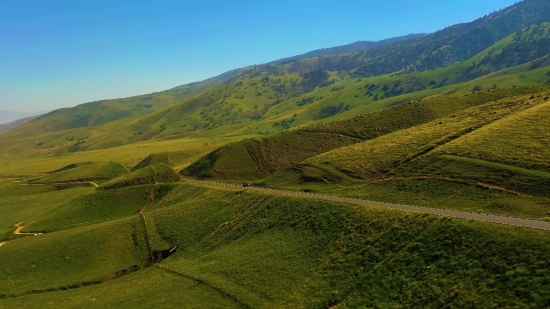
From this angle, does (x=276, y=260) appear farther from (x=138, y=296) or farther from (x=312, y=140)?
(x=312, y=140)

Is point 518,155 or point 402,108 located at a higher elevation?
point 402,108

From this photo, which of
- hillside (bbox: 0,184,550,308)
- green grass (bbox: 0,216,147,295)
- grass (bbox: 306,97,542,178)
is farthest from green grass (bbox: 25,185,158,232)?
grass (bbox: 306,97,542,178)

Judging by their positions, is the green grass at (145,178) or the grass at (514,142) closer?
the grass at (514,142)

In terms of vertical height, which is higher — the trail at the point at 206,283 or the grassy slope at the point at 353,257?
the grassy slope at the point at 353,257

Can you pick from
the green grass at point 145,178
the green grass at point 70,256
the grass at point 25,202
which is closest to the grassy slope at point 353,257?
the green grass at point 70,256

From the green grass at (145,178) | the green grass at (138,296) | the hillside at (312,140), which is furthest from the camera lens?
the hillside at (312,140)

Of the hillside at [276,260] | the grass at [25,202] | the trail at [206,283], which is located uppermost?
the grass at [25,202]

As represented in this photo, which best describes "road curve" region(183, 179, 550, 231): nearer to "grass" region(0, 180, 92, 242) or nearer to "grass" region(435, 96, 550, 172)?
"grass" region(435, 96, 550, 172)

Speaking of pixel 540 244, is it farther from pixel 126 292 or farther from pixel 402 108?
pixel 402 108

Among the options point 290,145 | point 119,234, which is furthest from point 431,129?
point 119,234

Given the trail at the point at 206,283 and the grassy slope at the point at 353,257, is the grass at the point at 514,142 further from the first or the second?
the trail at the point at 206,283
